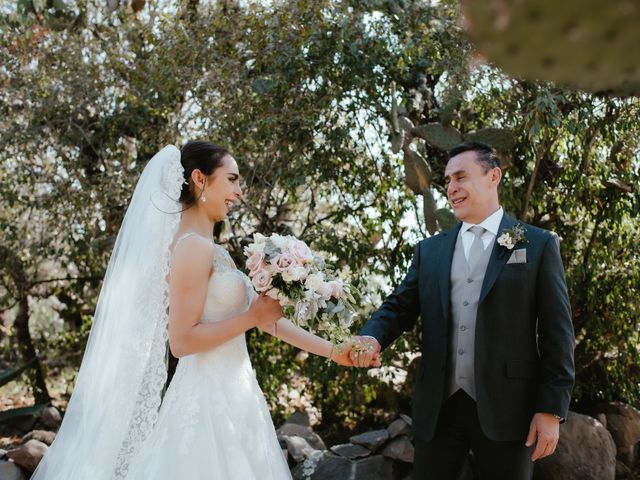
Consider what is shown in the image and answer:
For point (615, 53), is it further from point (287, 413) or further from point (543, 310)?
point (287, 413)

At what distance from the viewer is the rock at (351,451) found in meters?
4.72

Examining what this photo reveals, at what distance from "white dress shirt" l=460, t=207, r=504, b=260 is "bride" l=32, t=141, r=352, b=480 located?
0.82 m

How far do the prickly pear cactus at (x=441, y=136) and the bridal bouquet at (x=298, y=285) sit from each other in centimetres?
186

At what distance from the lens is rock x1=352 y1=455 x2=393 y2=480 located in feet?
15.2

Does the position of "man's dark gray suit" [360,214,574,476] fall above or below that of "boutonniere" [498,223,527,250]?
below

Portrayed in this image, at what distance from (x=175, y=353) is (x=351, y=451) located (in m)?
2.24

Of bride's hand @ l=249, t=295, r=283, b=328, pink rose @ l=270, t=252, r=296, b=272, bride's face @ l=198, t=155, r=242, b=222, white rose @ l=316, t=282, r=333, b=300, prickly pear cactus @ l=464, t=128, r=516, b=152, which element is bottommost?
bride's hand @ l=249, t=295, r=283, b=328

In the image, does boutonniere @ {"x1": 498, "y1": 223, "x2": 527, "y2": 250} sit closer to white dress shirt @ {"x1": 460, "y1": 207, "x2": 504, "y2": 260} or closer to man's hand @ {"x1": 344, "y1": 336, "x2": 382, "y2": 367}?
white dress shirt @ {"x1": 460, "y1": 207, "x2": 504, "y2": 260}

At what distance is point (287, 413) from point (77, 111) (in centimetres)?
332

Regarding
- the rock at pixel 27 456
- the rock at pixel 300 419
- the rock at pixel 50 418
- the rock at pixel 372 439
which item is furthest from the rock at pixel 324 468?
the rock at pixel 50 418

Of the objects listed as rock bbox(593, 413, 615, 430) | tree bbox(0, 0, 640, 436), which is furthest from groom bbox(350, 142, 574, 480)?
rock bbox(593, 413, 615, 430)

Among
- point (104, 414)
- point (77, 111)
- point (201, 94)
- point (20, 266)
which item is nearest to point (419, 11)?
point (201, 94)

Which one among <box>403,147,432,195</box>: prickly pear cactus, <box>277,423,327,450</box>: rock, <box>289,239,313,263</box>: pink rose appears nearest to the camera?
<box>289,239,313,263</box>: pink rose

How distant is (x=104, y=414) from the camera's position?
3.04 meters
